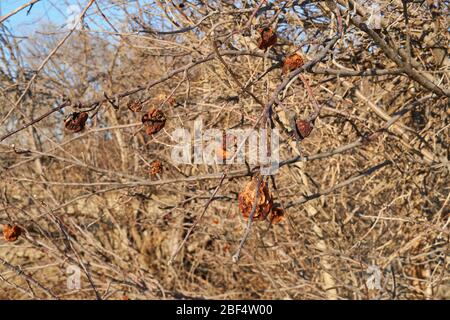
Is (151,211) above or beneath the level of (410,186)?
above

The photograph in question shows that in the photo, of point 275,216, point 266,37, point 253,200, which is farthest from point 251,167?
point 253,200

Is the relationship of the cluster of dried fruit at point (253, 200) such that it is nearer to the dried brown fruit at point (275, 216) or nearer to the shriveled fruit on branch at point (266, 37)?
the dried brown fruit at point (275, 216)

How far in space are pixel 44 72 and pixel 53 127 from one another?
560 mm

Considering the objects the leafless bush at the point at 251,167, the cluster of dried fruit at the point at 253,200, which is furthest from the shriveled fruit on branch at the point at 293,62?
the cluster of dried fruit at the point at 253,200

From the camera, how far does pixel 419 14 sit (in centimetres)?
257

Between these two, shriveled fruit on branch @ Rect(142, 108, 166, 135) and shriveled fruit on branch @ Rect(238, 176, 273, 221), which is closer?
shriveled fruit on branch @ Rect(238, 176, 273, 221)

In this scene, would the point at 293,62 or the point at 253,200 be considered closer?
the point at 253,200

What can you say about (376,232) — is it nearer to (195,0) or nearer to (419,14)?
(419,14)

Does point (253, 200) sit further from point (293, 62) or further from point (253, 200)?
point (293, 62)

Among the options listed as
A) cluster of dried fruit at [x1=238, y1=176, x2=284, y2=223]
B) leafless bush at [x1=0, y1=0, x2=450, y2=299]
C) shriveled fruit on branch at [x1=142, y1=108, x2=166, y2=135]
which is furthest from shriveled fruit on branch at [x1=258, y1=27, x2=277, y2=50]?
cluster of dried fruit at [x1=238, y1=176, x2=284, y2=223]

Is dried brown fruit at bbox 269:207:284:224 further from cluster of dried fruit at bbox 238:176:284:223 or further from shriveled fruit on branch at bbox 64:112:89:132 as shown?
shriveled fruit on branch at bbox 64:112:89:132

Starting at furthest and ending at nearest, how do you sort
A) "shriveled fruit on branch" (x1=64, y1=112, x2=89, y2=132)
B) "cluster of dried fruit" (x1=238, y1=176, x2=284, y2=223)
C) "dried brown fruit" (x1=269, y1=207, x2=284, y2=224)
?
"dried brown fruit" (x1=269, y1=207, x2=284, y2=224)
"shriveled fruit on branch" (x1=64, y1=112, x2=89, y2=132)
"cluster of dried fruit" (x1=238, y1=176, x2=284, y2=223)

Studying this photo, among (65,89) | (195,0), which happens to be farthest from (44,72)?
(195,0)

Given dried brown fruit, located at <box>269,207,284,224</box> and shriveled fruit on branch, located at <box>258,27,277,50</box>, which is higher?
shriveled fruit on branch, located at <box>258,27,277,50</box>
